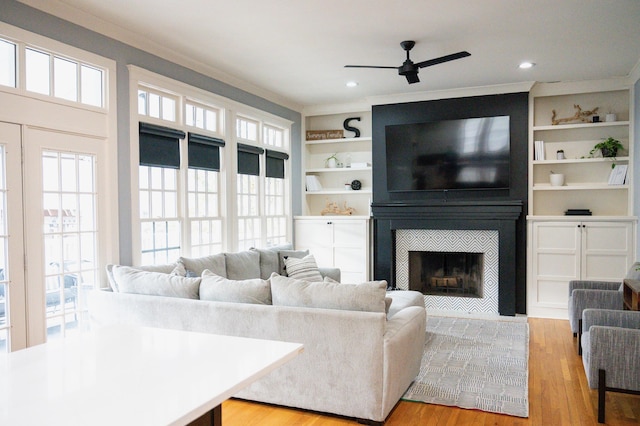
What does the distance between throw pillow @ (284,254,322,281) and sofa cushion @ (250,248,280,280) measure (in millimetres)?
144

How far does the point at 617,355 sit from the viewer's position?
2.87 metres

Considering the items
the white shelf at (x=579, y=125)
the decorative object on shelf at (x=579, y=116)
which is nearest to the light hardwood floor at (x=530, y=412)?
the white shelf at (x=579, y=125)

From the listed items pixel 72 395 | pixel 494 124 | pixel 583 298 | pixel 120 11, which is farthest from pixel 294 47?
pixel 72 395

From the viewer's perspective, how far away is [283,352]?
1.57 meters

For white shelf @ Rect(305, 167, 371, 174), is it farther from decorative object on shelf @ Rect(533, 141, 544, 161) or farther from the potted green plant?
the potted green plant

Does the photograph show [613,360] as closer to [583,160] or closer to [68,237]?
[583,160]

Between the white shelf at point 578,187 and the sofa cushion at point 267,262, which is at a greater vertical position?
the white shelf at point 578,187

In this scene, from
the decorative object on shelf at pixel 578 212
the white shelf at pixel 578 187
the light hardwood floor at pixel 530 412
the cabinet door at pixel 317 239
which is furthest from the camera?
the cabinet door at pixel 317 239

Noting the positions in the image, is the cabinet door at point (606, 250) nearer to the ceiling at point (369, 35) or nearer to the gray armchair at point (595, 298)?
the gray armchair at point (595, 298)

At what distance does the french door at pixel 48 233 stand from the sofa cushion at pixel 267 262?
2078 mm

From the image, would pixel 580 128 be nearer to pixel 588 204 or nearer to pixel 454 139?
pixel 588 204

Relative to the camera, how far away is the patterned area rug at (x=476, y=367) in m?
3.32

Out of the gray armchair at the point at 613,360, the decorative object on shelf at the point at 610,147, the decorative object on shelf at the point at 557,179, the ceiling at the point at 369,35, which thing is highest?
the ceiling at the point at 369,35

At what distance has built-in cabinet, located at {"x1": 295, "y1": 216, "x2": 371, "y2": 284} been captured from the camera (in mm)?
6621
